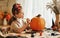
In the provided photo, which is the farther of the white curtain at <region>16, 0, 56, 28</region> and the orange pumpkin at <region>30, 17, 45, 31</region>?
the white curtain at <region>16, 0, 56, 28</region>

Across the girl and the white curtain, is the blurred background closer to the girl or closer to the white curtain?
the white curtain

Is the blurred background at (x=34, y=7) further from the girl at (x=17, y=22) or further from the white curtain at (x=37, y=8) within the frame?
the girl at (x=17, y=22)

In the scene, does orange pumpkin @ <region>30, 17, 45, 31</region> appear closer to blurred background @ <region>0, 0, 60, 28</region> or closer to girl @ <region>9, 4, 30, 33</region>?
girl @ <region>9, 4, 30, 33</region>

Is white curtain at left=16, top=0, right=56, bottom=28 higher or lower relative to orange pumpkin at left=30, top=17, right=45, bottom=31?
higher

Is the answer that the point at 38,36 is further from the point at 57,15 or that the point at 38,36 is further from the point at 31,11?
the point at 31,11

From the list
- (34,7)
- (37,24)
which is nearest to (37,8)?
(34,7)

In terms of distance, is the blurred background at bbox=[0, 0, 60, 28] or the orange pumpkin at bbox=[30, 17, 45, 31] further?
the blurred background at bbox=[0, 0, 60, 28]

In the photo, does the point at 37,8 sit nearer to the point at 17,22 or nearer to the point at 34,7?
the point at 34,7

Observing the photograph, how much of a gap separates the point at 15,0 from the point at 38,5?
0.39 m

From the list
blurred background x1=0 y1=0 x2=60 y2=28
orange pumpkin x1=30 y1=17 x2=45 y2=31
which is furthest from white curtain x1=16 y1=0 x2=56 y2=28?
orange pumpkin x1=30 y1=17 x2=45 y2=31

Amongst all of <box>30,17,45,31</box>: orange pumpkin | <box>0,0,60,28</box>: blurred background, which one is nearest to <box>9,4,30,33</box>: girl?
<box>30,17,45,31</box>: orange pumpkin

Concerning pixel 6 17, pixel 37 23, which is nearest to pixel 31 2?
pixel 6 17

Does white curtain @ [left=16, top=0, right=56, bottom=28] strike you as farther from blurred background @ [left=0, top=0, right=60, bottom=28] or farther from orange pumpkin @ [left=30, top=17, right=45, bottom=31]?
orange pumpkin @ [left=30, top=17, right=45, bottom=31]

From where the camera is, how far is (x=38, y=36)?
1.20 m
